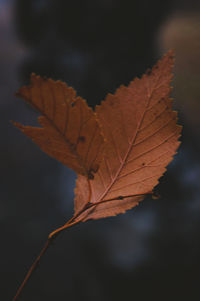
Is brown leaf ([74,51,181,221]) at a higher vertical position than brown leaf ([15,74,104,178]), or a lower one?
lower

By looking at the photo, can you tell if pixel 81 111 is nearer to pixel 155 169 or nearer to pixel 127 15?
pixel 155 169

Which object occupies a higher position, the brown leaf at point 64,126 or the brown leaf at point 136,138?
the brown leaf at point 64,126

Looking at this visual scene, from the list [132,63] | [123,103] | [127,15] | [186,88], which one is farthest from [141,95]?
[127,15]
